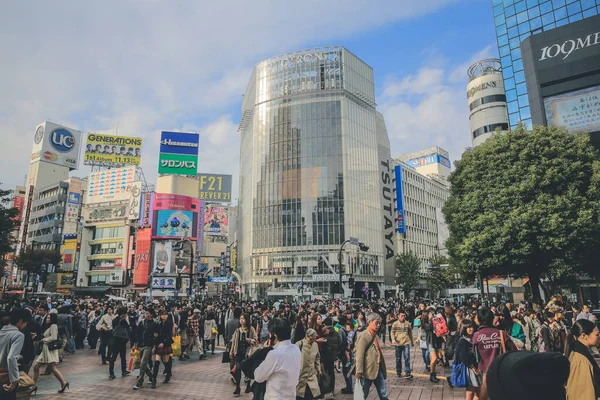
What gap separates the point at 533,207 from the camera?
21906mm

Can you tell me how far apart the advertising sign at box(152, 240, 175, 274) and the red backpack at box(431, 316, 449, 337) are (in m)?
61.1

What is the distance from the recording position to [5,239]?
2295 centimetres

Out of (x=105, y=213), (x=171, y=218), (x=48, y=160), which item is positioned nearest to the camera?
(x=171, y=218)

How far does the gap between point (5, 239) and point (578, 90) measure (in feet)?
133

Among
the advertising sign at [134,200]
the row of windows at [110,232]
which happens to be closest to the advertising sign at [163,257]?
the advertising sign at [134,200]

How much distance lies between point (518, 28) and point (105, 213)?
7010 cm

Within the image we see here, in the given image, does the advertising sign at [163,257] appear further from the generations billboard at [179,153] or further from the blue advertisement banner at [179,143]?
the blue advertisement banner at [179,143]

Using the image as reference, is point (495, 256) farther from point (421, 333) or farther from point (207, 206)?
point (207, 206)

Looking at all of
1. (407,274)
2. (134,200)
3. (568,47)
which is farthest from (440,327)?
(134,200)

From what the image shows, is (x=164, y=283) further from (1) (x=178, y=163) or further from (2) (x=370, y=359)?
(2) (x=370, y=359)

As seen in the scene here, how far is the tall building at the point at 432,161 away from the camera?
97750 millimetres

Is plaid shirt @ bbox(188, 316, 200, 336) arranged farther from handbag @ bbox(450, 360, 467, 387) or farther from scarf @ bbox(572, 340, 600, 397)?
scarf @ bbox(572, 340, 600, 397)

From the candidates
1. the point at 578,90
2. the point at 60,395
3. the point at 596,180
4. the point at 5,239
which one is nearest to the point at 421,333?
the point at 60,395

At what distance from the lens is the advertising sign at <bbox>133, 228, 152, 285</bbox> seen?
66.1m
